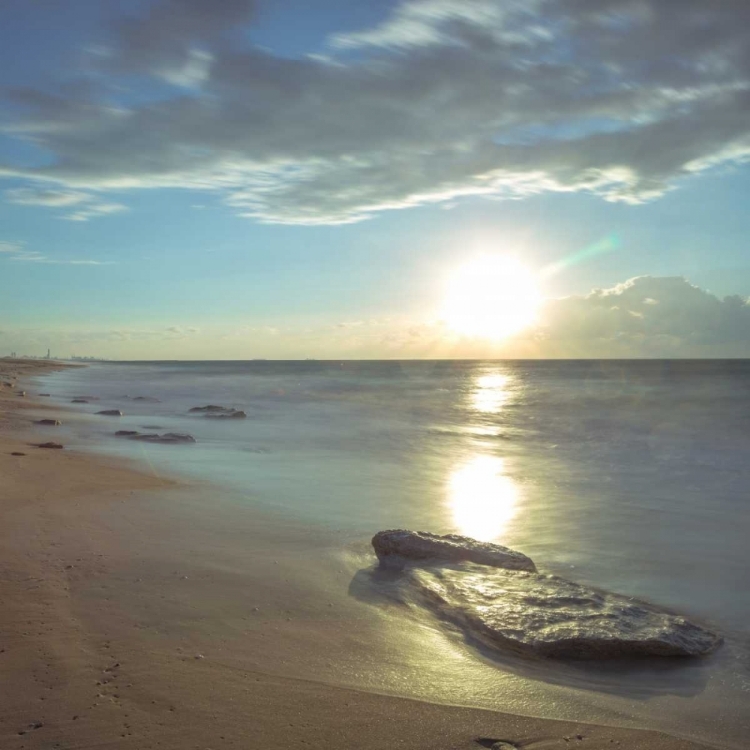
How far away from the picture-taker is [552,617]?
5.96 m

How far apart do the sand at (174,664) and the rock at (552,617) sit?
3.67 feet

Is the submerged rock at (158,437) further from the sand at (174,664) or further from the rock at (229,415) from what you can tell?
the sand at (174,664)

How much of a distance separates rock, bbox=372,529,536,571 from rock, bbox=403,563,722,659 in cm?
27

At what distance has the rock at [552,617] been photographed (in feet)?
18.1

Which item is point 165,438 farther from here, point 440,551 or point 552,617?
point 552,617

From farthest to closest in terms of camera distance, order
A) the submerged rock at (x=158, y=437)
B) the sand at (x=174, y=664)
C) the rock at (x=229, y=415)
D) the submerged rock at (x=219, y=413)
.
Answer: the submerged rock at (x=219, y=413) → the rock at (x=229, y=415) → the submerged rock at (x=158, y=437) → the sand at (x=174, y=664)

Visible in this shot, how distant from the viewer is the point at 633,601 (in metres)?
6.88

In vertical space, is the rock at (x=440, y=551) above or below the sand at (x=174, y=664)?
above

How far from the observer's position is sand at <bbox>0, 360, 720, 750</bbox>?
13.1ft

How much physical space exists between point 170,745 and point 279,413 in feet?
99.3

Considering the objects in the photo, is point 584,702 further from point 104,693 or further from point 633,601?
point 104,693

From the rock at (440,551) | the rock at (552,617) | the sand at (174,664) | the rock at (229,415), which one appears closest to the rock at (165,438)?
the rock at (229,415)

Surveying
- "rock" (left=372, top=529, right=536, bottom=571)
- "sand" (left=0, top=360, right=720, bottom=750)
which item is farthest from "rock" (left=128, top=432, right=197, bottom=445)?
"rock" (left=372, top=529, right=536, bottom=571)

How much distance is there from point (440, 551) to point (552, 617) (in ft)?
6.59
